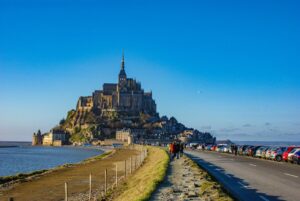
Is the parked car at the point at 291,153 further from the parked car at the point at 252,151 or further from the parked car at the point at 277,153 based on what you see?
the parked car at the point at 252,151

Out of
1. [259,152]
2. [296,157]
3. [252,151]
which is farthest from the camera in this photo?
[252,151]

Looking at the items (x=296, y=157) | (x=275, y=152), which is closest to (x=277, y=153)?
(x=275, y=152)

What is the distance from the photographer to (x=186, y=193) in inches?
609

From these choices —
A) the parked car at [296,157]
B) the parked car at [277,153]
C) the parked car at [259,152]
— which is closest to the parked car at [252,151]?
the parked car at [259,152]

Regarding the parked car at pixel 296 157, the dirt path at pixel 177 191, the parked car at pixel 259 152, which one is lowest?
the dirt path at pixel 177 191

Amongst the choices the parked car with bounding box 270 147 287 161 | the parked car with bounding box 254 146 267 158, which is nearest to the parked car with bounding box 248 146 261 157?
the parked car with bounding box 254 146 267 158

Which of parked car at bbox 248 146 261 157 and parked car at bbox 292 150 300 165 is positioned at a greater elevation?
parked car at bbox 248 146 261 157

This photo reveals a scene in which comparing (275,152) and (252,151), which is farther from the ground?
(252,151)

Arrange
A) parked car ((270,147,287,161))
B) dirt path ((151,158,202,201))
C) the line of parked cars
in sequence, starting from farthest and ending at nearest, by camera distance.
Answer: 1. parked car ((270,147,287,161))
2. the line of parked cars
3. dirt path ((151,158,202,201))

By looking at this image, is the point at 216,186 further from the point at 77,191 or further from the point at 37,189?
the point at 37,189

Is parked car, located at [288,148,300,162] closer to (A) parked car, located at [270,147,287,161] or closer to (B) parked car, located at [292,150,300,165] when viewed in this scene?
(B) parked car, located at [292,150,300,165]

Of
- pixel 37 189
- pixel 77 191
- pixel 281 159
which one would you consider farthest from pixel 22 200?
pixel 281 159

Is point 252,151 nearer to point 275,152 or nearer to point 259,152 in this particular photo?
point 259,152

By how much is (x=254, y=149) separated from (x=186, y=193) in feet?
127
